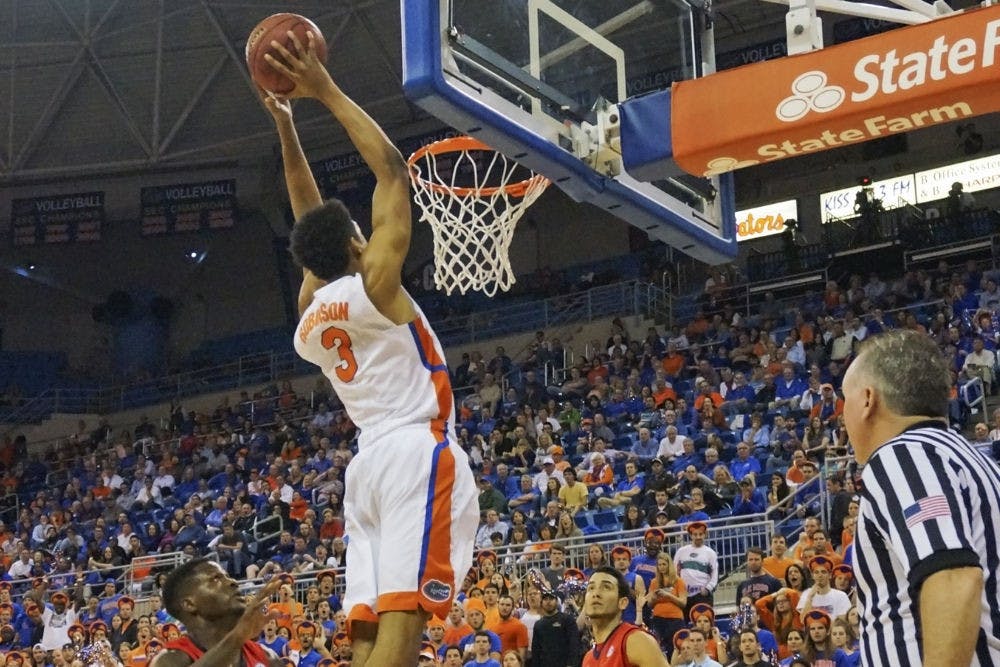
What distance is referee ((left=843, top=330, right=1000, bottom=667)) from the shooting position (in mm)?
2758

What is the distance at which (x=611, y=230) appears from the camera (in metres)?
26.2

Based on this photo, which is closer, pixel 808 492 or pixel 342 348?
pixel 342 348

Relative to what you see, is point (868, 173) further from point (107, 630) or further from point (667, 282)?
point (107, 630)

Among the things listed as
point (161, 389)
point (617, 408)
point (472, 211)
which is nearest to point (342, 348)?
point (472, 211)

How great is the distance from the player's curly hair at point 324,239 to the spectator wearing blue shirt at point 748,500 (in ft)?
30.8

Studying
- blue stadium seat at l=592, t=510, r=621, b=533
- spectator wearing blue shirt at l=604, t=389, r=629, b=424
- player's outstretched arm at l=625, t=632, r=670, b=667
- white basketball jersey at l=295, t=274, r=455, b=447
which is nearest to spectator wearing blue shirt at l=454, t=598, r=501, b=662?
blue stadium seat at l=592, t=510, r=621, b=533

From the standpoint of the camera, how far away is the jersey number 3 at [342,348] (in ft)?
14.9

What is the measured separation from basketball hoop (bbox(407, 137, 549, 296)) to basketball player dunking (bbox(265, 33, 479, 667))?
12.7ft

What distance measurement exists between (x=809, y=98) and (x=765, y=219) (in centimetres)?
1715

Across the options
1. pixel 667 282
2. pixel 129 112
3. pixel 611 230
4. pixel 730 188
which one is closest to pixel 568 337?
pixel 667 282

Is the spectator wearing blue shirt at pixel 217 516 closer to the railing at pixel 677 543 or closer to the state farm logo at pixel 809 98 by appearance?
the railing at pixel 677 543

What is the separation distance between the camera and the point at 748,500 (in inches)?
526

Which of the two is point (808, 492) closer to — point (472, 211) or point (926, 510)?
point (472, 211)

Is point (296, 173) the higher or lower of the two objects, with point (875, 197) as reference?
lower
